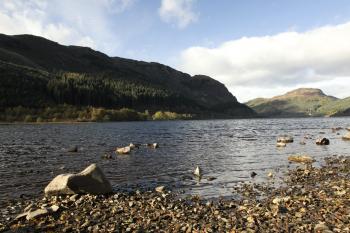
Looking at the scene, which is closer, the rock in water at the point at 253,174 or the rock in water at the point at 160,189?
the rock in water at the point at 160,189

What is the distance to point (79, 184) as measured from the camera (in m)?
25.1

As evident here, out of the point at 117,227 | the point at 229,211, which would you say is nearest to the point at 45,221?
the point at 117,227

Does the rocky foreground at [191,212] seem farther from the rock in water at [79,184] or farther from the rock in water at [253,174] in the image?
the rock in water at [253,174]

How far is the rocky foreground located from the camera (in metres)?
→ 17.7

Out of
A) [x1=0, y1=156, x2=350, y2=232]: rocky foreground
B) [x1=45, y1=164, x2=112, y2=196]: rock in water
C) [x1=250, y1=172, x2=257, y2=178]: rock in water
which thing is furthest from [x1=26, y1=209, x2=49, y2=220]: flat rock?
[x1=250, y1=172, x2=257, y2=178]: rock in water

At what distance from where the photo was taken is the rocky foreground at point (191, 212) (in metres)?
17.7

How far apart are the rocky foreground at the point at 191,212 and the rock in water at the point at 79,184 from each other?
0.69 meters

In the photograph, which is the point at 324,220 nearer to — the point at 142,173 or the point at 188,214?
the point at 188,214

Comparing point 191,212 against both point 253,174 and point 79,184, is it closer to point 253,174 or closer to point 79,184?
point 79,184

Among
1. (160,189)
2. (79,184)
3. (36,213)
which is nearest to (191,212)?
(160,189)

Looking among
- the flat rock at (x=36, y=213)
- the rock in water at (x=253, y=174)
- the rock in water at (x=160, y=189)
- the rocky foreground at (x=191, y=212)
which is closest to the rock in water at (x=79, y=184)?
the rocky foreground at (x=191, y=212)

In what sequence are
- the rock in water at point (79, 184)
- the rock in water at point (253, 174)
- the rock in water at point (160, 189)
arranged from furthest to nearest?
the rock in water at point (253, 174), the rock in water at point (160, 189), the rock in water at point (79, 184)

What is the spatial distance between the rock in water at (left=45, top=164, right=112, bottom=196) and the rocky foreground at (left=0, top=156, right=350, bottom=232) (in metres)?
0.69

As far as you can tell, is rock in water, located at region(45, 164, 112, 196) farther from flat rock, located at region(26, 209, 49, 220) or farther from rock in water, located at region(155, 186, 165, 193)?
flat rock, located at region(26, 209, 49, 220)
